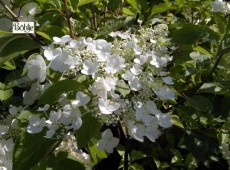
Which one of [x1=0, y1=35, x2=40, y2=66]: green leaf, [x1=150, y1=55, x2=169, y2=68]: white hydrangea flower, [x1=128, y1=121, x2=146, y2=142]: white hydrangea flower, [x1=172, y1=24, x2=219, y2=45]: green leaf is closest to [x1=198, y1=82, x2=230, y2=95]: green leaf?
[x1=172, y1=24, x2=219, y2=45]: green leaf

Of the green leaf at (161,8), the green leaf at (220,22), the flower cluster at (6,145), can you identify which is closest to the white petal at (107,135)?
the flower cluster at (6,145)

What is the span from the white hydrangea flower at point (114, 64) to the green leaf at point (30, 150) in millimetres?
283

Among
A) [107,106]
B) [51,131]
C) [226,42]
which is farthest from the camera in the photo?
[226,42]

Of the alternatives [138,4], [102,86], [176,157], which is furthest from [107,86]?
[176,157]

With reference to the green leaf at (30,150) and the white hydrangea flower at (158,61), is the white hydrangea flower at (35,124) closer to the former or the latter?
the green leaf at (30,150)

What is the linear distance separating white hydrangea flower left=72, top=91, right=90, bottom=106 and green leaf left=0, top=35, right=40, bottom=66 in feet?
1.36

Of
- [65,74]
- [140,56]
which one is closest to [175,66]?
[140,56]

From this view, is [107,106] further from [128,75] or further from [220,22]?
[220,22]

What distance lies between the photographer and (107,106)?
1.17 meters

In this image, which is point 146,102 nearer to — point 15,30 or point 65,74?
point 65,74

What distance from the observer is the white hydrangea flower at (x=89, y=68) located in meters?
1.20

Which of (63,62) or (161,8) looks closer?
(63,62)

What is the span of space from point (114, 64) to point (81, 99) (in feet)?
0.43

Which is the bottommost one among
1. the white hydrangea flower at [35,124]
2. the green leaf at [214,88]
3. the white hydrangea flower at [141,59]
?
the white hydrangea flower at [35,124]
